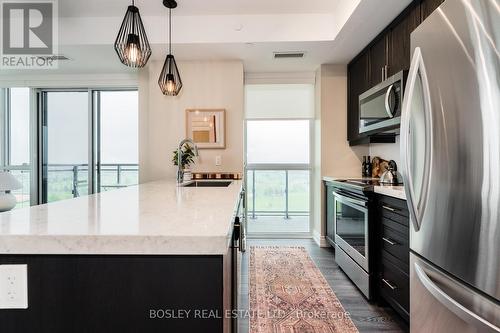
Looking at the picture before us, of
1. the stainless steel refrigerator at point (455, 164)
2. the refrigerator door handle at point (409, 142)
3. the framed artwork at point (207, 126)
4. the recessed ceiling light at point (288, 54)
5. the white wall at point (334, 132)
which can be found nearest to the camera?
the stainless steel refrigerator at point (455, 164)

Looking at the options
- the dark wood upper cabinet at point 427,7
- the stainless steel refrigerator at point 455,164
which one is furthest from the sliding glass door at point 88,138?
the stainless steel refrigerator at point 455,164

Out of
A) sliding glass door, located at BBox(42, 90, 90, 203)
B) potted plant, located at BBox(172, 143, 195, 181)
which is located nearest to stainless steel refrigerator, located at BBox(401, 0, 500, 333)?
potted plant, located at BBox(172, 143, 195, 181)

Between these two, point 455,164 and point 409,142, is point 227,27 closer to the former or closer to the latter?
point 409,142

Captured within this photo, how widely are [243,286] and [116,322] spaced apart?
196cm

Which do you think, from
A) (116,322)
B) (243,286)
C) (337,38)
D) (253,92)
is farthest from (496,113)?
(253,92)

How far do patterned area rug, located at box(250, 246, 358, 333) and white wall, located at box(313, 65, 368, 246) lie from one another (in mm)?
956

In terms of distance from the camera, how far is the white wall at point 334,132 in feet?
12.3

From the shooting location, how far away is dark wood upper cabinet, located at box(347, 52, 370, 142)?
3.24 m

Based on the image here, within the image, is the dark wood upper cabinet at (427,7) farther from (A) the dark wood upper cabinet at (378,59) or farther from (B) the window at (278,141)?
(B) the window at (278,141)

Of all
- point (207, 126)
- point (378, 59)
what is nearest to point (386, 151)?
point (378, 59)

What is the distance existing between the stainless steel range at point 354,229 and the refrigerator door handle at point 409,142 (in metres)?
1.05

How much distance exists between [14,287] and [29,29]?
11.5 feet

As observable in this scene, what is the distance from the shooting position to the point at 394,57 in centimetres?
259

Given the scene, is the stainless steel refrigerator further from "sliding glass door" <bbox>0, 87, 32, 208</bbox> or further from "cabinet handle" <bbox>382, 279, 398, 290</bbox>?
"sliding glass door" <bbox>0, 87, 32, 208</bbox>
